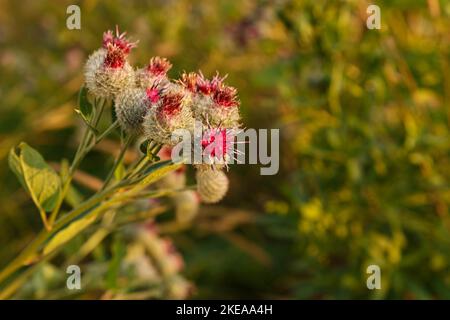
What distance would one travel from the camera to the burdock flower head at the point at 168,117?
1657mm

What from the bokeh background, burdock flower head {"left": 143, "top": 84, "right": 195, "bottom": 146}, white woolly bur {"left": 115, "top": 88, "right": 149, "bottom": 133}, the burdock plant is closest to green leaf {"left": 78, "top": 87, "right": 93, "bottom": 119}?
the burdock plant

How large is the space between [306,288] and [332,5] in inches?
52.8

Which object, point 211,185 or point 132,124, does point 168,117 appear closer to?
point 132,124

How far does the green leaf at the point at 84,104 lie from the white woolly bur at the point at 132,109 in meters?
0.13

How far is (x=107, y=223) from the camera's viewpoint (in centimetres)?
237

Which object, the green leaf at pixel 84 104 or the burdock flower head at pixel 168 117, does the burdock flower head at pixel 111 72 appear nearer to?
the green leaf at pixel 84 104

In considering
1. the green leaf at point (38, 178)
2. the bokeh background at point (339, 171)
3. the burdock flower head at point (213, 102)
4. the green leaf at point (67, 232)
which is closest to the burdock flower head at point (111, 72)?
the burdock flower head at point (213, 102)

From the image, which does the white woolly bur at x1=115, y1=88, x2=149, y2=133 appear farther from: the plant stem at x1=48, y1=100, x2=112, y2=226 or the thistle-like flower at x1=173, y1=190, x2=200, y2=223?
the thistle-like flower at x1=173, y1=190, x2=200, y2=223

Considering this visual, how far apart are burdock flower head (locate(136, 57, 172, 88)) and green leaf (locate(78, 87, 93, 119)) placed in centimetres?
15

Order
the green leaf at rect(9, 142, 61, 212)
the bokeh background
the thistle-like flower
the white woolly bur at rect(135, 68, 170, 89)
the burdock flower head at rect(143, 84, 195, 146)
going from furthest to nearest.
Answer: the bokeh background
the thistle-like flower
the green leaf at rect(9, 142, 61, 212)
the white woolly bur at rect(135, 68, 170, 89)
the burdock flower head at rect(143, 84, 195, 146)

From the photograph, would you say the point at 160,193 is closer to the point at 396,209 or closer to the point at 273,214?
the point at 396,209

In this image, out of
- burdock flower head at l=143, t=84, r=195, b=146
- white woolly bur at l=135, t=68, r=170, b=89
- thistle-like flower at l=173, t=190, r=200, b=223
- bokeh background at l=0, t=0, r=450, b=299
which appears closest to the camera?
burdock flower head at l=143, t=84, r=195, b=146

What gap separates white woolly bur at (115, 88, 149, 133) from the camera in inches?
69.0
